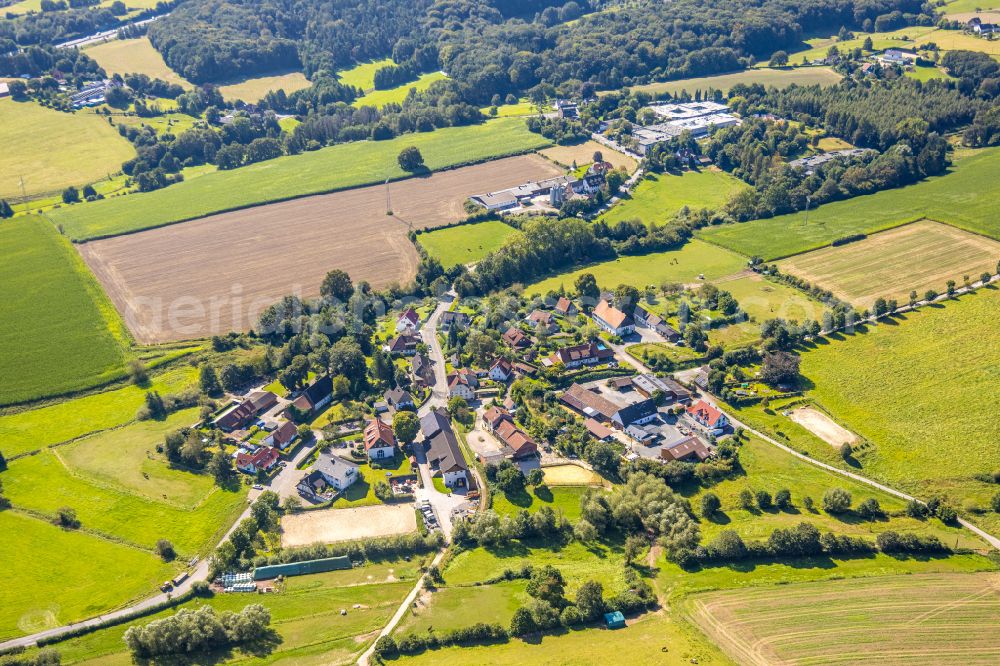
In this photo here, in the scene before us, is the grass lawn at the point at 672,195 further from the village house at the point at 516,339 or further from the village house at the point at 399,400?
the village house at the point at 399,400

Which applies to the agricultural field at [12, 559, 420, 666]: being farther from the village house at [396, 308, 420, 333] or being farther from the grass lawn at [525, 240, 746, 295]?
the grass lawn at [525, 240, 746, 295]

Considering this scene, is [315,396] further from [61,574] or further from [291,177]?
[291,177]

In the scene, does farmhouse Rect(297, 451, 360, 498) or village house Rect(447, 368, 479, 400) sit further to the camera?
village house Rect(447, 368, 479, 400)

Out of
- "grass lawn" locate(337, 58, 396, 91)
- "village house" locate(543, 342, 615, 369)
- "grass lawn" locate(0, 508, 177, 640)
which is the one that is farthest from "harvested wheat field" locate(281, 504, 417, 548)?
"grass lawn" locate(337, 58, 396, 91)

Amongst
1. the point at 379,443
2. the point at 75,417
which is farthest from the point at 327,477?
the point at 75,417

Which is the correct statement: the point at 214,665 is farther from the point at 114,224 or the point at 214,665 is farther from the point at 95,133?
the point at 95,133

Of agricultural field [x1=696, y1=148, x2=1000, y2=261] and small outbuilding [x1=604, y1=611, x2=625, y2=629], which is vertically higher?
agricultural field [x1=696, y1=148, x2=1000, y2=261]

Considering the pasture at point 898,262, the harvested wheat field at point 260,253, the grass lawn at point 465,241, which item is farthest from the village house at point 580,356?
the pasture at point 898,262
